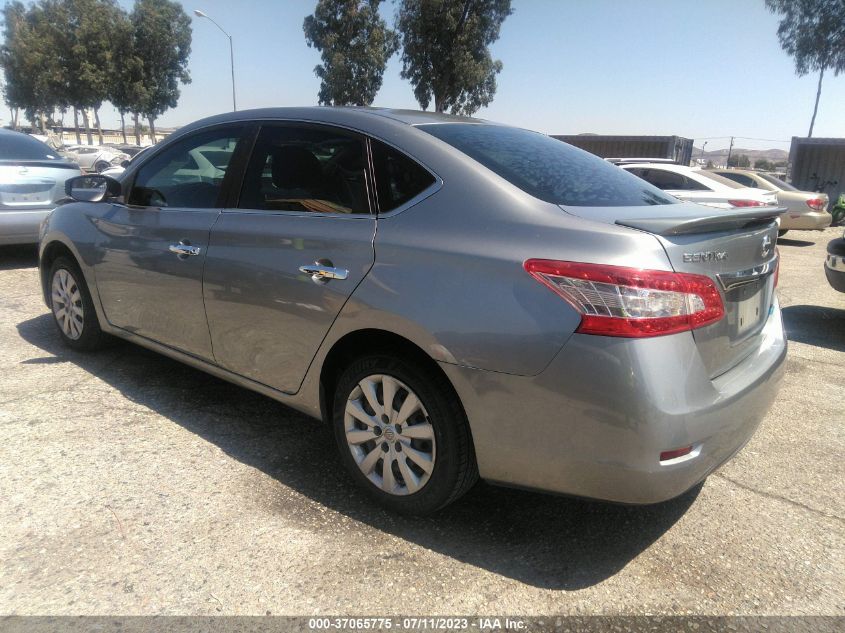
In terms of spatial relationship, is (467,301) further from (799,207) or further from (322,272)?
(799,207)

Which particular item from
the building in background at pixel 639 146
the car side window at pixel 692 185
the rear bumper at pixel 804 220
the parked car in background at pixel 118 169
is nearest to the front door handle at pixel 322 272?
the parked car in background at pixel 118 169

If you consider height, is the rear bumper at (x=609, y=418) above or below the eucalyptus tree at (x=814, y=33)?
below

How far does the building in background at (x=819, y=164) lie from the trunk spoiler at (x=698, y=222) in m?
22.5

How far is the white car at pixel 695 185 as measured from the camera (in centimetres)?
1121

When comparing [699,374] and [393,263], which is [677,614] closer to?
[699,374]

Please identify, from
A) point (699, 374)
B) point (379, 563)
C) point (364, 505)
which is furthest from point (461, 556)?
point (699, 374)

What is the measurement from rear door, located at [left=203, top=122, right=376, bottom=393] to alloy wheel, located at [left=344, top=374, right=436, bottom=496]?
313 millimetres

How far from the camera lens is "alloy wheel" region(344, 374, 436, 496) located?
245cm

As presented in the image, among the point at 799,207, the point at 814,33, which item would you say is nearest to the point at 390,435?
the point at 799,207

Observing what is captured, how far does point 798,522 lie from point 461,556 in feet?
4.73

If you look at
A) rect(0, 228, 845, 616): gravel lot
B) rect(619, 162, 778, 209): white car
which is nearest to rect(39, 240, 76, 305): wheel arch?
rect(0, 228, 845, 616): gravel lot

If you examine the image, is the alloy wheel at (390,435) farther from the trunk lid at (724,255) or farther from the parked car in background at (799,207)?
the parked car in background at (799,207)

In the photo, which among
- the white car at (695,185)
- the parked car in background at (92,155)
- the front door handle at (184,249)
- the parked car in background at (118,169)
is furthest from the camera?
the parked car in background at (92,155)

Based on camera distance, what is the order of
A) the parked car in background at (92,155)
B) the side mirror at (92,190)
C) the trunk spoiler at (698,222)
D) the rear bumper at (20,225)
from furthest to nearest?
the parked car in background at (92,155) → the rear bumper at (20,225) → the side mirror at (92,190) → the trunk spoiler at (698,222)
